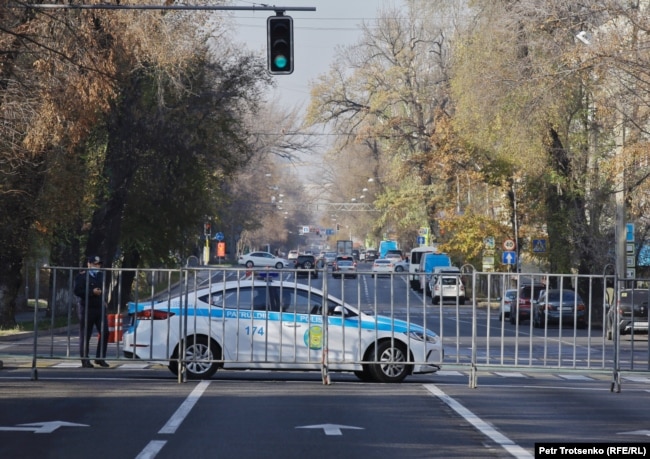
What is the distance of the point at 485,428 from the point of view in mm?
12883

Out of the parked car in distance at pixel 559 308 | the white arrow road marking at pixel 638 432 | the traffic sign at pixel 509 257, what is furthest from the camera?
the traffic sign at pixel 509 257

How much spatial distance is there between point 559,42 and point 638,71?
699 cm

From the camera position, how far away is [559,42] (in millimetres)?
34250

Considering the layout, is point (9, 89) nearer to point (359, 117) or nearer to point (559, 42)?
point (559, 42)

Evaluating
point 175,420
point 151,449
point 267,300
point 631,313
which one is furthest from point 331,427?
point 631,313

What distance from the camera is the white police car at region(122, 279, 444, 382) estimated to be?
1792cm

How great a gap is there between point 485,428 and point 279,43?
836 cm

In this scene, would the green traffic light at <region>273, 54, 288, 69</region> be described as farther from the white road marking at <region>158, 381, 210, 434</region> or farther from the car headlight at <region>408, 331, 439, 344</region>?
the white road marking at <region>158, 381, 210, 434</region>

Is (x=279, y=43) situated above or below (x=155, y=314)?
above

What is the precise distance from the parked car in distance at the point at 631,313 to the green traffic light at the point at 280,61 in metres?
6.43

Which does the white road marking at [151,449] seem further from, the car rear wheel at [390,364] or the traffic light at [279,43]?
the traffic light at [279,43]

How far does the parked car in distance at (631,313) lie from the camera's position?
17.6m

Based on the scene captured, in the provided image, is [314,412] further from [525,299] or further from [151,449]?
[525,299]

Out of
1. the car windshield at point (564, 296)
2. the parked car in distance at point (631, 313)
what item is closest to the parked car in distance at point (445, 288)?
the car windshield at point (564, 296)
